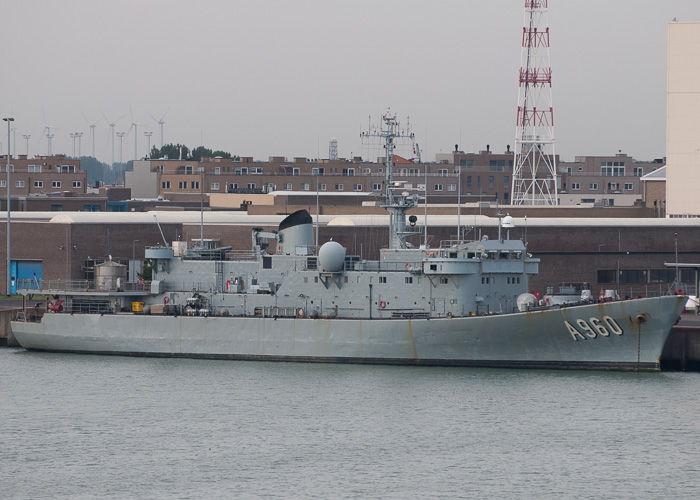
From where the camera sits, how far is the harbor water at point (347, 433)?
28391 mm

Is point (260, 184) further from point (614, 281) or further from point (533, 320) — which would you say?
point (533, 320)

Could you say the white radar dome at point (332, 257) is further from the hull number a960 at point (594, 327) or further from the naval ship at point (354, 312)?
the hull number a960 at point (594, 327)

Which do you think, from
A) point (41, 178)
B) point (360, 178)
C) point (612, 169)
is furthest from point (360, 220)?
point (612, 169)

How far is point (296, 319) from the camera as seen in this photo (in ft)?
146

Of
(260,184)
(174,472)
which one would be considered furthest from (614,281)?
(260,184)

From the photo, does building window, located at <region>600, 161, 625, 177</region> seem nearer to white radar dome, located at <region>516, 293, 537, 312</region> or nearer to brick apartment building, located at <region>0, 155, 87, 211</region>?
brick apartment building, located at <region>0, 155, 87, 211</region>

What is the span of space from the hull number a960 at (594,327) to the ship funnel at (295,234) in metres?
11.7

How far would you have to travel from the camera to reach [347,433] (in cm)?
3306

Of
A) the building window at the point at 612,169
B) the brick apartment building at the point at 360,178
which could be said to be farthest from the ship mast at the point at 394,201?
the building window at the point at 612,169

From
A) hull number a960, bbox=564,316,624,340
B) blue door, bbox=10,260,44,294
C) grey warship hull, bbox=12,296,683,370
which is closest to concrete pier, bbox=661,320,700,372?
grey warship hull, bbox=12,296,683,370

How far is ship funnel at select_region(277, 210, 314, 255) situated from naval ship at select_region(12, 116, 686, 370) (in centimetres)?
5

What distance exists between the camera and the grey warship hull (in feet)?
136

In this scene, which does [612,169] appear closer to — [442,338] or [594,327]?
[594,327]

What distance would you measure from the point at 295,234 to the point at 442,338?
8327mm
